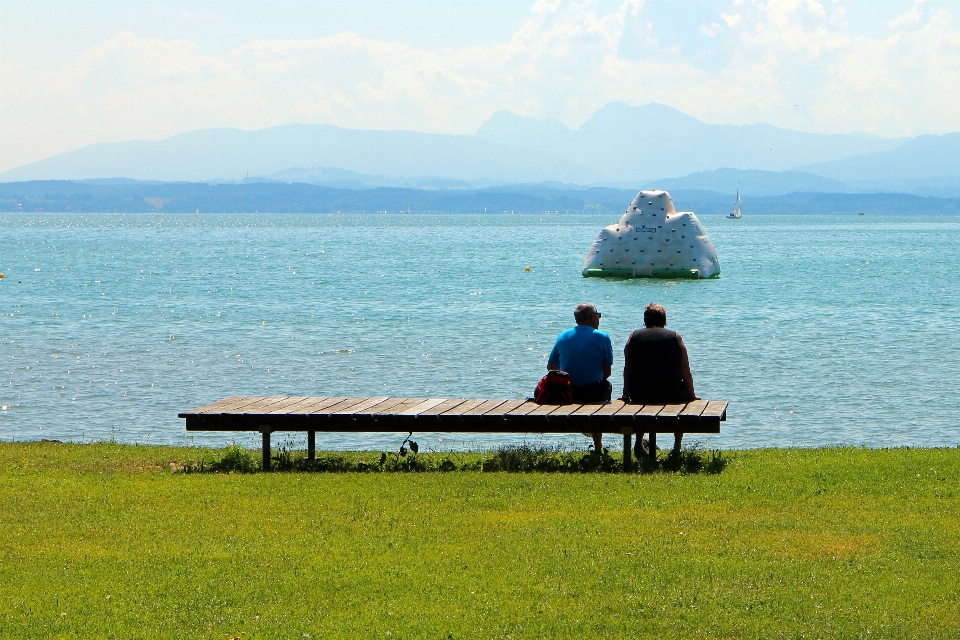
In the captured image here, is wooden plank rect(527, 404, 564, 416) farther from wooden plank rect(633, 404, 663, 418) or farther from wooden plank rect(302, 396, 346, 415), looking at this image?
wooden plank rect(302, 396, 346, 415)

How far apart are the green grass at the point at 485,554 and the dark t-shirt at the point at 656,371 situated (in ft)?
4.07

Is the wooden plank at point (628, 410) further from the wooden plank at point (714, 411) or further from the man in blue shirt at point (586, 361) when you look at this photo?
the man in blue shirt at point (586, 361)

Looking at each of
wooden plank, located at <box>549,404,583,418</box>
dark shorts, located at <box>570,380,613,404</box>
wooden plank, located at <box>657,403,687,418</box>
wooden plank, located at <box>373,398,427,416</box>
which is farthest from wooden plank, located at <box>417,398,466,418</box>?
wooden plank, located at <box>657,403,687,418</box>

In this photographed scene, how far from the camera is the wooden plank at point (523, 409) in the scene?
11.4 meters

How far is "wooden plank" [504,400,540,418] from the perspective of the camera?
11422 mm

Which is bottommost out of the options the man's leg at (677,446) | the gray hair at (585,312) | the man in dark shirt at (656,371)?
the man's leg at (677,446)

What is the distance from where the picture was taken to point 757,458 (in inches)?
491

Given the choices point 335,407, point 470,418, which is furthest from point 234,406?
point 470,418

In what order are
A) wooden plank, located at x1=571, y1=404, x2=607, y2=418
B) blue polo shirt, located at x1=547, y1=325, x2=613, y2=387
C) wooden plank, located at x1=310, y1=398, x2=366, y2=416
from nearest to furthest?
1. wooden plank, located at x1=571, y1=404, x2=607, y2=418
2. wooden plank, located at x1=310, y1=398, x2=366, y2=416
3. blue polo shirt, located at x1=547, y1=325, x2=613, y2=387

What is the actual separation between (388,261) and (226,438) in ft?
278

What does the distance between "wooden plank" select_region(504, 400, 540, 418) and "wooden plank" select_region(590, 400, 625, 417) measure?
2.06 feet

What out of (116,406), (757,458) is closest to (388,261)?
(116,406)

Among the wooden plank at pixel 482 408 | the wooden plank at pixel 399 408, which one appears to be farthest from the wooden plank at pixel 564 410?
the wooden plank at pixel 399 408

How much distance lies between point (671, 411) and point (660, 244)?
6177cm
